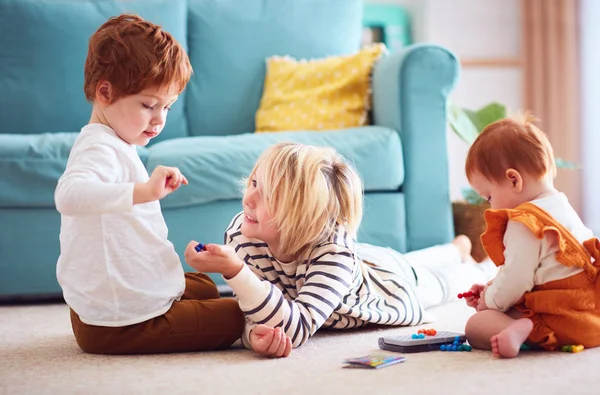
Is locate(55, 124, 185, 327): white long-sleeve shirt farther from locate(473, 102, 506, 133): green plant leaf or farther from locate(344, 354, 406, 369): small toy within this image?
locate(473, 102, 506, 133): green plant leaf

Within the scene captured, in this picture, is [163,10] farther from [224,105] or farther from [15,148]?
[15,148]

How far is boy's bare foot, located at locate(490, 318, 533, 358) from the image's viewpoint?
1284mm

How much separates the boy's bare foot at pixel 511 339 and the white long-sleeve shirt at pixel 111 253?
589mm

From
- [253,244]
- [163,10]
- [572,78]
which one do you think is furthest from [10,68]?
[572,78]

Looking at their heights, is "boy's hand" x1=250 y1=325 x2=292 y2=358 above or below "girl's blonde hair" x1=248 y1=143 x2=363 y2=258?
below

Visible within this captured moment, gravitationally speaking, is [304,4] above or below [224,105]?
above

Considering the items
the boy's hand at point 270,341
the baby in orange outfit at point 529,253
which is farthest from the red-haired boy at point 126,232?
the baby in orange outfit at point 529,253

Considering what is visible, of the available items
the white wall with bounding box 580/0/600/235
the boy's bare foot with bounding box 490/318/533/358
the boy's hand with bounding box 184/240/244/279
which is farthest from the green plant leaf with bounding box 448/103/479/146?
the boy's hand with bounding box 184/240/244/279

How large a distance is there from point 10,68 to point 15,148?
74 cm

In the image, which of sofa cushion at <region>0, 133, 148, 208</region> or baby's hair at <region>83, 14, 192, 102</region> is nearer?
baby's hair at <region>83, 14, 192, 102</region>

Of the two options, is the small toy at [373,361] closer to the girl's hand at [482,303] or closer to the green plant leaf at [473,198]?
the girl's hand at [482,303]

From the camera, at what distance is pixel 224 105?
287 centimetres

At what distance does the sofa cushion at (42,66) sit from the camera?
2.74 metres

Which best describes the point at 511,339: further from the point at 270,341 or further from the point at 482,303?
the point at 270,341
